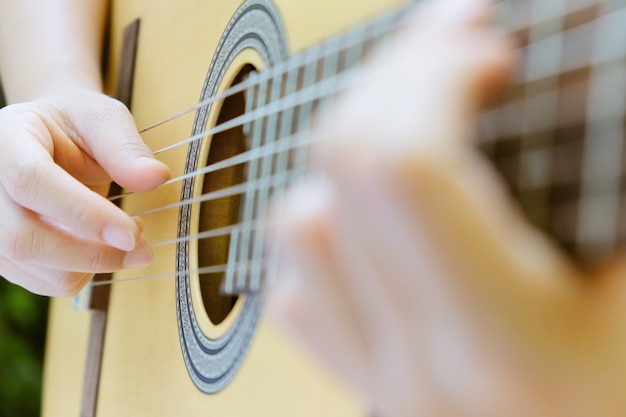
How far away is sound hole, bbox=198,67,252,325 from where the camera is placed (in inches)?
27.6

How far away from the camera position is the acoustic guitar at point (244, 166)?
0.29 meters

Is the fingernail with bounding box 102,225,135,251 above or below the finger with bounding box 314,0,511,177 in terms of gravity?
above

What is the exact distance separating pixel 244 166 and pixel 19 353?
70cm

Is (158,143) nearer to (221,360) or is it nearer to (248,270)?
(221,360)

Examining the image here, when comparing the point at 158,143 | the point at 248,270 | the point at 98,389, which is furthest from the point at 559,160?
the point at 98,389

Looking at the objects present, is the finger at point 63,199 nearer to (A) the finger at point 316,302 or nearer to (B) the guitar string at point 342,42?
(B) the guitar string at point 342,42

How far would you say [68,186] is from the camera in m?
0.64

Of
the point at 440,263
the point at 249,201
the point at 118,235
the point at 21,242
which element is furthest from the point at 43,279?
the point at 440,263

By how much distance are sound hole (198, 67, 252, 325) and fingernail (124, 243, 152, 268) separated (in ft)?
0.18

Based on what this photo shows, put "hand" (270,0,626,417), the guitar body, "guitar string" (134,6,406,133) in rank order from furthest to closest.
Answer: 1. the guitar body
2. "guitar string" (134,6,406,133)
3. "hand" (270,0,626,417)

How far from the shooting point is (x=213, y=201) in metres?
0.70

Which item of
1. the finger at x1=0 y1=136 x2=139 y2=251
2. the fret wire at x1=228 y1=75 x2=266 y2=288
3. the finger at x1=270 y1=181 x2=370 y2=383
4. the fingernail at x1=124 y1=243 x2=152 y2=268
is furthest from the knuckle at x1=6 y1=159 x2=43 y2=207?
the finger at x1=270 y1=181 x2=370 y2=383

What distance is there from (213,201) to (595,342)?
48 centimetres

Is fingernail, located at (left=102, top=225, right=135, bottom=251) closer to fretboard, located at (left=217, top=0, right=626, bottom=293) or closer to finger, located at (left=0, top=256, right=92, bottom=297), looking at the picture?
finger, located at (left=0, top=256, right=92, bottom=297)
